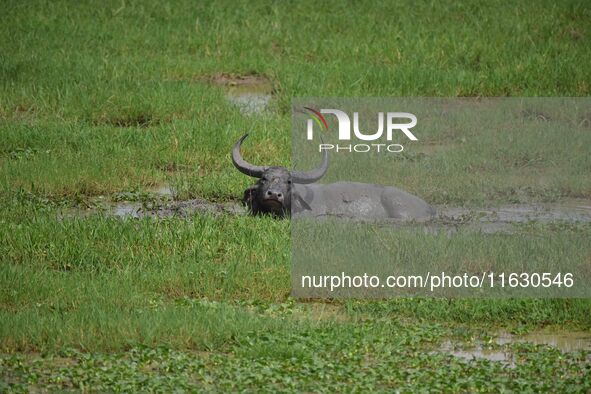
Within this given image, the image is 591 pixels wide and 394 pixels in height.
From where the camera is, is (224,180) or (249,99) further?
(249,99)

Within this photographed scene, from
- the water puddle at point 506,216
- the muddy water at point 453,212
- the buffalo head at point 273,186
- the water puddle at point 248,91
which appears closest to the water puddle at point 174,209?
the muddy water at point 453,212

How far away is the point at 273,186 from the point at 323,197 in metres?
0.59

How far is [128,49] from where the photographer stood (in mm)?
14898

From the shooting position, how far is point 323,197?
10273mm

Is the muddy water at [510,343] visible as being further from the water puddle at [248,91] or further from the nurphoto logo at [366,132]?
the water puddle at [248,91]

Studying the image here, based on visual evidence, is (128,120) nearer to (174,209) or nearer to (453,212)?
(174,209)

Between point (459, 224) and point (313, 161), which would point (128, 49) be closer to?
point (313, 161)

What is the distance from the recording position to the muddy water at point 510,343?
7223 millimetres

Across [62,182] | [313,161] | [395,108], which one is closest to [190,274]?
[62,182]

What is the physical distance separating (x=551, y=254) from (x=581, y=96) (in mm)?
5110

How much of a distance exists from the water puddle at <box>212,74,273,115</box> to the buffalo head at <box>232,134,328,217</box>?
285 cm

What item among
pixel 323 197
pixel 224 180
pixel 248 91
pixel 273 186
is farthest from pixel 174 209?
pixel 248 91

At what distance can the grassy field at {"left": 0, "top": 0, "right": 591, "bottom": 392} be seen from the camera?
6.98m

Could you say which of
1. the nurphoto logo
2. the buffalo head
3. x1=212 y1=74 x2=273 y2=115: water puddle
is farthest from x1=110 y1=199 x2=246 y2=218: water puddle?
x1=212 y1=74 x2=273 y2=115: water puddle
